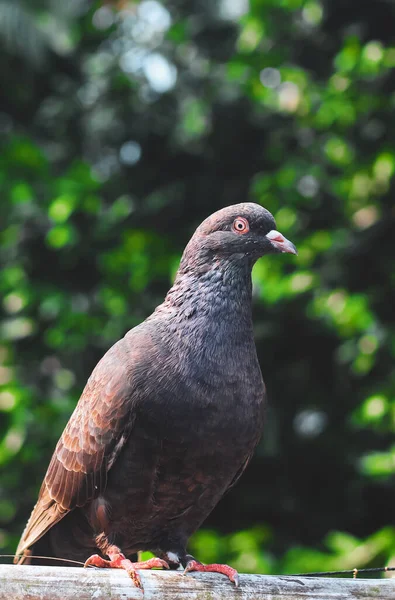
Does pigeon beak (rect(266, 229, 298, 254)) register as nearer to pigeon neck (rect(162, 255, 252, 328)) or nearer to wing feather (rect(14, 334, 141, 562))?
pigeon neck (rect(162, 255, 252, 328))

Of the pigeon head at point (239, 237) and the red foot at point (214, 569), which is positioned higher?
the pigeon head at point (239, 237)

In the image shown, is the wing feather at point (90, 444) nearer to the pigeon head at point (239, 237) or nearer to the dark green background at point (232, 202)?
the pigeon head at point (239, 237)

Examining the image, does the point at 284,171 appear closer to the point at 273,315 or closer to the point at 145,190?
the point at 273,315

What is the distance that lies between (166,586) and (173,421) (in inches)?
22.5

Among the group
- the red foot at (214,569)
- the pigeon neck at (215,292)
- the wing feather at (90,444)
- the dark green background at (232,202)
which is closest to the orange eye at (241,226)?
the pigeon neck at (215,292)

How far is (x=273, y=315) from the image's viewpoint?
527cm

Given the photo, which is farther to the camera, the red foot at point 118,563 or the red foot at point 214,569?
the red foot at point 118,563

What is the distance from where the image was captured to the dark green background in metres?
4.89

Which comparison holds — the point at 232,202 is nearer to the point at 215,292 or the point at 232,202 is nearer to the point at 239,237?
the point at 239,237

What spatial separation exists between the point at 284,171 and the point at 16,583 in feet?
10.9

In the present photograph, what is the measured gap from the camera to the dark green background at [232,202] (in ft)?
16.1

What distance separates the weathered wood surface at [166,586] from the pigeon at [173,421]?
108mm

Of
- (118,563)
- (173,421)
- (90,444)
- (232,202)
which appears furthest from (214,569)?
(232,202)

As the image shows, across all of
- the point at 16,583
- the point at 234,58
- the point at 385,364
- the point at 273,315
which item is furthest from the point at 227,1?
the point at 16,583
